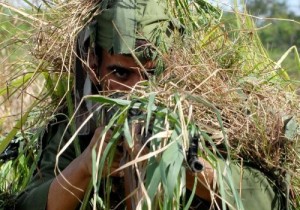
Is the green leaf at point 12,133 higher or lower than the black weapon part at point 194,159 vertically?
lower

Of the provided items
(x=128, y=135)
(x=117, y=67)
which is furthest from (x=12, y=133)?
(x=128, y=135)

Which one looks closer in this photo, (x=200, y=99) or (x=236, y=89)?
Answer: (x=200, y=99)

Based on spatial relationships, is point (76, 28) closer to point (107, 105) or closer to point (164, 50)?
point (164, 50)

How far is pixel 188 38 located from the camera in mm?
2463

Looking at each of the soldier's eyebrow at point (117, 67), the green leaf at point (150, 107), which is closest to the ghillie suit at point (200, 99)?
the green leaf at point (150, 107)

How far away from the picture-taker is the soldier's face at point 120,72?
2368 millimetres

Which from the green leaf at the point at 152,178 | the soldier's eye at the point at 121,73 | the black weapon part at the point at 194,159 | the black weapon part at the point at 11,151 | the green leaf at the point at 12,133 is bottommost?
the black weapon part at the point at 11,151

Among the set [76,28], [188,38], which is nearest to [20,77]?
[76,28]

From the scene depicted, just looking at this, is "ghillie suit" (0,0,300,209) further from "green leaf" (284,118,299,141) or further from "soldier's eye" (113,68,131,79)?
"soldier's eye" (113,68,131,79)

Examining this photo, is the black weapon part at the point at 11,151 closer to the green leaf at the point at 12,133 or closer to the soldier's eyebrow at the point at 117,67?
the green leaf at the point at 12,133

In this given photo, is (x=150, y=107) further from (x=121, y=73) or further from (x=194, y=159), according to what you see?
(x=121, y=73)

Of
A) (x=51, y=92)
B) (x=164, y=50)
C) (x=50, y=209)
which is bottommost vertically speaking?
(x=50, y=209)

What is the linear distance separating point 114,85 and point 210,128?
36cm

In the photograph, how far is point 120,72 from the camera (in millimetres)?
2424
